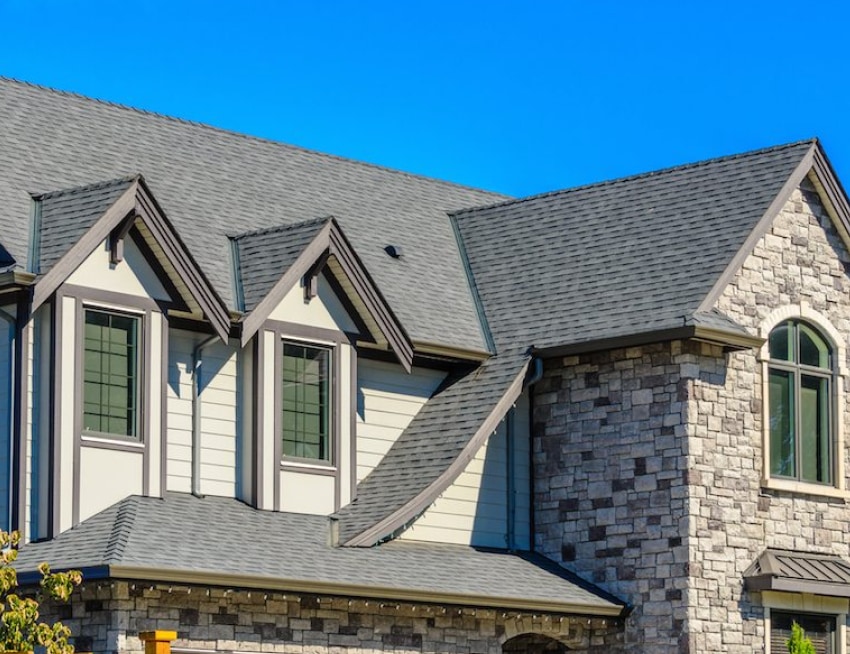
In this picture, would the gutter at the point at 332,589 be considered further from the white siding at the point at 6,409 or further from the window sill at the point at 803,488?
the window sill at the point at 803,488

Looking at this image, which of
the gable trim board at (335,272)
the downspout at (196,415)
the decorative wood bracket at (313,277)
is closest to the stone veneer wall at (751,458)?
the gable trim board at (335,272)

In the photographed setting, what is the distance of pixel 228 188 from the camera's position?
25047 millimetres

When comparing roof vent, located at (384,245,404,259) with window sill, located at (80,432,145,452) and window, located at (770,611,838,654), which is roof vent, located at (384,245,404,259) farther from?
window, located at (770,611,838,654)

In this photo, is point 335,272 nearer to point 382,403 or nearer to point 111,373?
point 382,403

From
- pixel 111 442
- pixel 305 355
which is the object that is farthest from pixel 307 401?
pixel 111 442

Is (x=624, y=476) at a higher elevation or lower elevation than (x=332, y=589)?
higher

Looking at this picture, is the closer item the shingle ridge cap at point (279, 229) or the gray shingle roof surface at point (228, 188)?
the shingle ridge cap at point (279, 229)

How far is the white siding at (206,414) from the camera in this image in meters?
21.5

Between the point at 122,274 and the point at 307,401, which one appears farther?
the point at 307,401

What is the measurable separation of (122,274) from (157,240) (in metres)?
0.54

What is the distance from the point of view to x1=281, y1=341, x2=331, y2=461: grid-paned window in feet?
74.2

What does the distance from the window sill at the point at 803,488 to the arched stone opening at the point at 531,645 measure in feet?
10.8

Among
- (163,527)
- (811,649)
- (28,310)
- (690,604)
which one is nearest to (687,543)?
(690,604)

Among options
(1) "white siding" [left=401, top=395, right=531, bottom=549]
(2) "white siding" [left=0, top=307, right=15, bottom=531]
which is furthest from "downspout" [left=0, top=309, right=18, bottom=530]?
(1) "white siding" [left=401, top=395, right=531, bottom=549]
